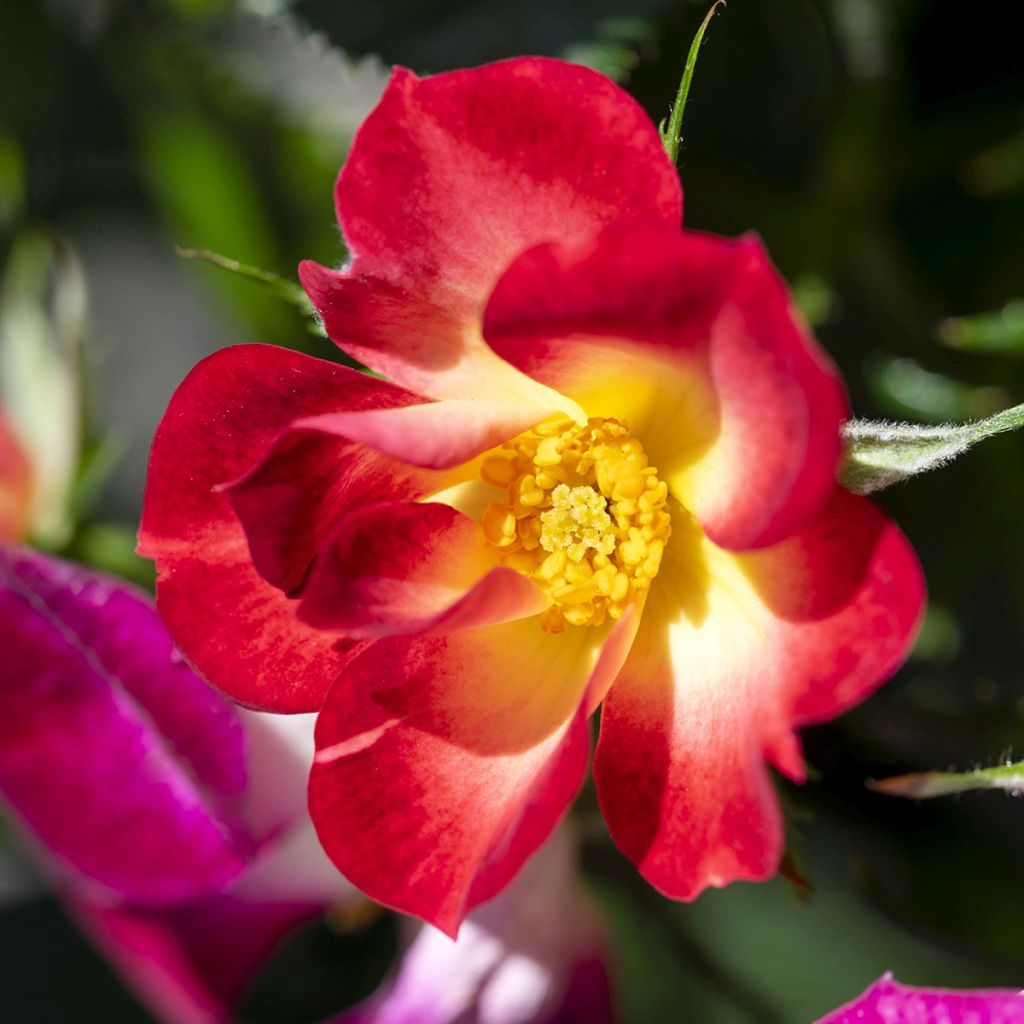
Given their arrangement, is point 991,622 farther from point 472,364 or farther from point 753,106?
point 472,364

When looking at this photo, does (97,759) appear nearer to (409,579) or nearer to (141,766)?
(141,766)

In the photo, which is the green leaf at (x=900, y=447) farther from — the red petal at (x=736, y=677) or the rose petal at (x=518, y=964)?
the rose petal at (x=518, y=964)

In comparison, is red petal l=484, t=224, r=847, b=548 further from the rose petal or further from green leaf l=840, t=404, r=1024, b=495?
the rose petal

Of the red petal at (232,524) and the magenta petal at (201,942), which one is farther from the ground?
the red petal at (232,524)

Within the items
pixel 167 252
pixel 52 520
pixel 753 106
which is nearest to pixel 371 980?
pixel 52 520

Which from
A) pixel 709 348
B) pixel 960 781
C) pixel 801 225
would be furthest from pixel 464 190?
pixel 801 225

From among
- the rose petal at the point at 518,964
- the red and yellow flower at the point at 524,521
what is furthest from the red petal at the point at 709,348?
the rose petal at the point at 518,964
